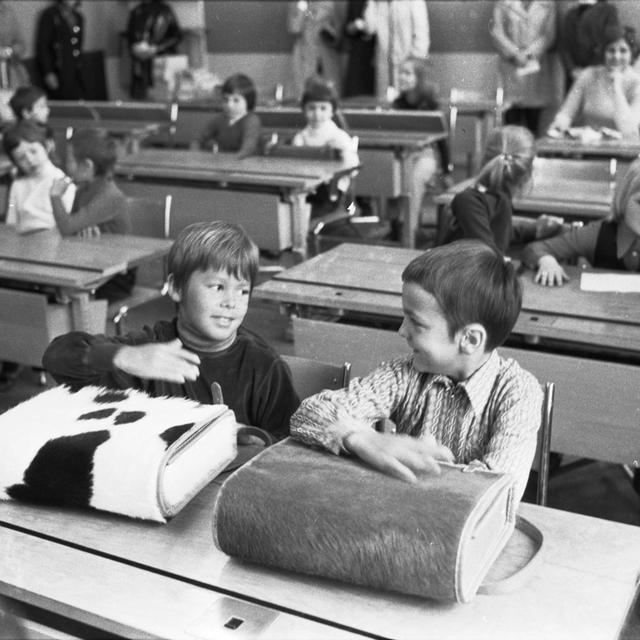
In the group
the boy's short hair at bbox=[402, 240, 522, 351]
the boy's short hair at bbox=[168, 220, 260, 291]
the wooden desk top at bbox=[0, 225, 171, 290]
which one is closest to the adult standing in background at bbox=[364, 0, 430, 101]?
the wooden desk top at bbox=[0, 225, 171, 290]

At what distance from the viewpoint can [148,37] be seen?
8742 mm

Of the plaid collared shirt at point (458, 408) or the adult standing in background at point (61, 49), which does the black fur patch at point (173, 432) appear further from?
the adult standing in background at point (61, 49)

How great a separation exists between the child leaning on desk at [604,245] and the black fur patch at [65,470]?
1.51 metres

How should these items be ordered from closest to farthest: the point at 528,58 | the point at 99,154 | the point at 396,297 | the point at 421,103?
the point at 396,297
the point at 99,154
the point at 421,103
the point at 528,58

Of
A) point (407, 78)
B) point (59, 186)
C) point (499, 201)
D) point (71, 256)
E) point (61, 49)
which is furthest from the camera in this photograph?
point (61, 49)

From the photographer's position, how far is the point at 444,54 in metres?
7.39

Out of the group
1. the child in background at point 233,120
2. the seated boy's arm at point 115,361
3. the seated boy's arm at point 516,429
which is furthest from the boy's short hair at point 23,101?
the seated boy's arm at point 516,429

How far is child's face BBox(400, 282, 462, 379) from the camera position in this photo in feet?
4.48

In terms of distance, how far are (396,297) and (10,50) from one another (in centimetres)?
732

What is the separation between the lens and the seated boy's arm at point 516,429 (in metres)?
1.32

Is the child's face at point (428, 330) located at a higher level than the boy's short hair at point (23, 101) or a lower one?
lower

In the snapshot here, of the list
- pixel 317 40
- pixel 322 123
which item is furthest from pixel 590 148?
pixel 317 40

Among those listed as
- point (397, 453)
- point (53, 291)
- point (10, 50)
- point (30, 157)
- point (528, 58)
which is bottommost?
point (53, 291)

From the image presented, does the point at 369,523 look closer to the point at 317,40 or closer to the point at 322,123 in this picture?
the point at 322,123
